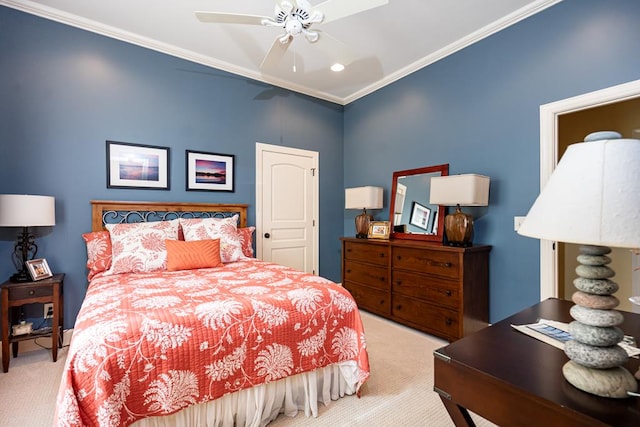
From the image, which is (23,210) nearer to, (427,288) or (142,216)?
(142,216)

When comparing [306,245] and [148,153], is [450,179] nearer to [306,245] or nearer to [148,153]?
[306,245]

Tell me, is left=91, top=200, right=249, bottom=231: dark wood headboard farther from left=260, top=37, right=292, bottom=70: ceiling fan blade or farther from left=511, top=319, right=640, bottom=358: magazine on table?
left=511, top=319, right=640, bottom=358: magazine on table

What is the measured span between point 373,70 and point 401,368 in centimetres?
340

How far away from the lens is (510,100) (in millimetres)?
2840

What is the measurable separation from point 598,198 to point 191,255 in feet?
8.93

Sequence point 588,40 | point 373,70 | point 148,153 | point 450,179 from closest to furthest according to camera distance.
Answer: point 588,40, point 450,179, point 148,153, point 373,70

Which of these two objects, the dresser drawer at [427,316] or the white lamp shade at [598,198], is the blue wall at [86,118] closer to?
the dresser drawer at [427,316]

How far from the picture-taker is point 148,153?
10.6ft

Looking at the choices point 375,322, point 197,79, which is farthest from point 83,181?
point 375,322

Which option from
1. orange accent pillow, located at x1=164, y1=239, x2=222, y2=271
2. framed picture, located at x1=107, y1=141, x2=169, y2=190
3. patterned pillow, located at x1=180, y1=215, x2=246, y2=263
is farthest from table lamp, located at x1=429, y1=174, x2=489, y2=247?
framed picture, located at x1=107, y1=141, x2=169, y2=190

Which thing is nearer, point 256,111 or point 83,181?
point 83,181

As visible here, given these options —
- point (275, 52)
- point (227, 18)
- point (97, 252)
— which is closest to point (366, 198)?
point (275, 52)

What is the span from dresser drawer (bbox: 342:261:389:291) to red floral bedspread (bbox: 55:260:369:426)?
150 cm

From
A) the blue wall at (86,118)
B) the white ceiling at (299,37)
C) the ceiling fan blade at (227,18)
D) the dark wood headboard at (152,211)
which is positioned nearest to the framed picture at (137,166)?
the blue wall at (86,118)
